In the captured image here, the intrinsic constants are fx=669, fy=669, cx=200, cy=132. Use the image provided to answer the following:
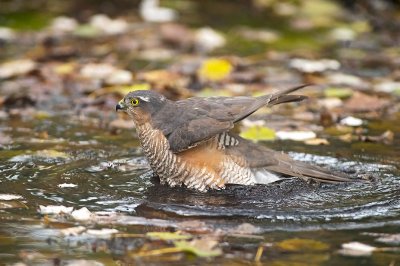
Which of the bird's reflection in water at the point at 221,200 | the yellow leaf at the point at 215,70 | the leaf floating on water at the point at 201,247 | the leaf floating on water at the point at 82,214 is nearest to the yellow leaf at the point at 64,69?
the yellow leaf at the point at 215,70

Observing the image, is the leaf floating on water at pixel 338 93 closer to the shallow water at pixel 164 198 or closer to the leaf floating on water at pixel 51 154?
the shallow water at pixel 164 198

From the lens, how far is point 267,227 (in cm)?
463

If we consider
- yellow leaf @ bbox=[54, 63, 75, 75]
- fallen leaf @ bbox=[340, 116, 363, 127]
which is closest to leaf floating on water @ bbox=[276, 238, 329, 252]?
fallen leaf @ bbox=[340, 116, 363, 127]

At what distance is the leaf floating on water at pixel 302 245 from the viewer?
4.22 m

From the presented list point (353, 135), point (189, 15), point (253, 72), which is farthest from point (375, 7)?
point (353, 135)

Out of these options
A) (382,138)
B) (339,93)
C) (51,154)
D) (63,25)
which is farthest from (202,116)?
(63,25)

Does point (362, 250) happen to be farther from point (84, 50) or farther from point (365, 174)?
point (84, 50)

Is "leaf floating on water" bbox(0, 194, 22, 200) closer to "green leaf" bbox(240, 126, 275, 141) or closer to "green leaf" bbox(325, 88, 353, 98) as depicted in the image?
"green leaf" bbox(240, 126, 275, 141)

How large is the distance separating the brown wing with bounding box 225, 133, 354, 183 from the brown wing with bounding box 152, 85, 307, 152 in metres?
0.39

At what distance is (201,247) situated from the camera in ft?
13.4

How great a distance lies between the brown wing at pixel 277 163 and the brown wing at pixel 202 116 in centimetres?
39

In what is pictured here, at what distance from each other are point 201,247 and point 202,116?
1.84 m

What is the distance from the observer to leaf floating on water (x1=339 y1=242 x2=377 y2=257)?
4117mm

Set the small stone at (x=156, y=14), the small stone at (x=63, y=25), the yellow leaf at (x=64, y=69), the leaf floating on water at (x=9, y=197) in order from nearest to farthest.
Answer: the leaf floating on water at (x=9, y=197) < the yellow leaf at (x=64, y=69) < the small stone at (x=63, y=25) < the small stone at (x=156, y=14)
